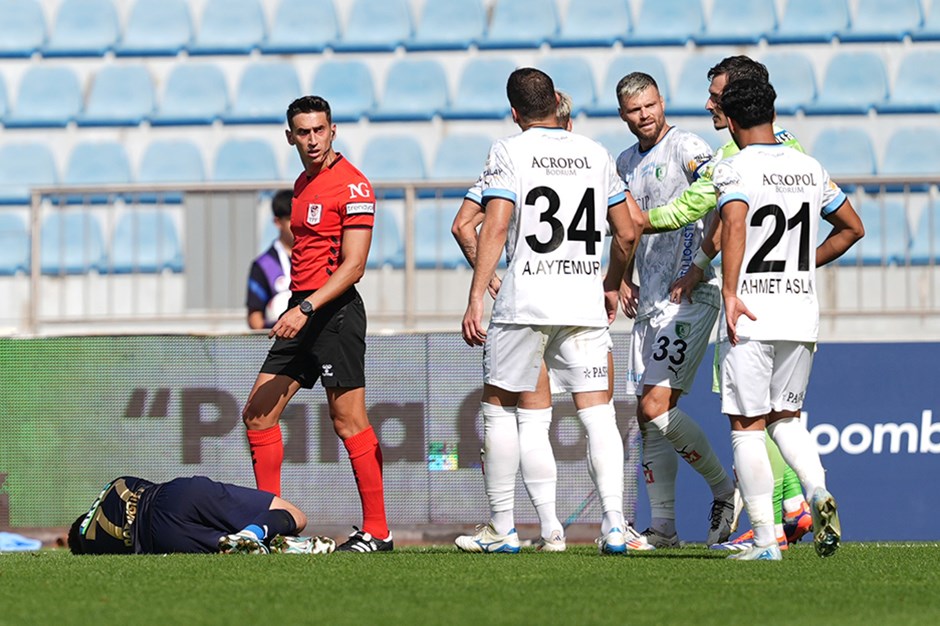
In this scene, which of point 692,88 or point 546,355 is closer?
point 546,355

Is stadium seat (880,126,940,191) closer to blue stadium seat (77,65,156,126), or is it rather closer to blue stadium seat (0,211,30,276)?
blue stadium seat (77,65,156,126)

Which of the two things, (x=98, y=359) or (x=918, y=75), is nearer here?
(x=98, y=359)

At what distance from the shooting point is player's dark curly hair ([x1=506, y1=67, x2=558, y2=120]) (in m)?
6.23

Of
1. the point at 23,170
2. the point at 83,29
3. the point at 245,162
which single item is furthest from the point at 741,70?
the point at 83,29

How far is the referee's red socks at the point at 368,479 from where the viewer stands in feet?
22.6

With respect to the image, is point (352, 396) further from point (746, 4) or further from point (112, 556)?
point (746, 4)

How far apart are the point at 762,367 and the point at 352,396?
2019 millimetres

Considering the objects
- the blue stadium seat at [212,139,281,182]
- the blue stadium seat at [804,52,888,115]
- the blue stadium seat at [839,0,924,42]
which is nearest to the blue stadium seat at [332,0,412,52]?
the blue stadium seat at [212,139,281,182]

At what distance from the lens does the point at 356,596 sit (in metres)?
4.76

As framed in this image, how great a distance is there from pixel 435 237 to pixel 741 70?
464cm

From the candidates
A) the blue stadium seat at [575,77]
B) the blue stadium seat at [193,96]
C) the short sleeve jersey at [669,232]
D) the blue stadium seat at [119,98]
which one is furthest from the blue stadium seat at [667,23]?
the short sleeve jersey at [669,232]

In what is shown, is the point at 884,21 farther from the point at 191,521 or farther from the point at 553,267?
the point at 191,521

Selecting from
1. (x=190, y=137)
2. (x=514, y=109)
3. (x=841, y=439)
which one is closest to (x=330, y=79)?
(x=190, y=137)

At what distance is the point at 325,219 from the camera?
6.81 m
